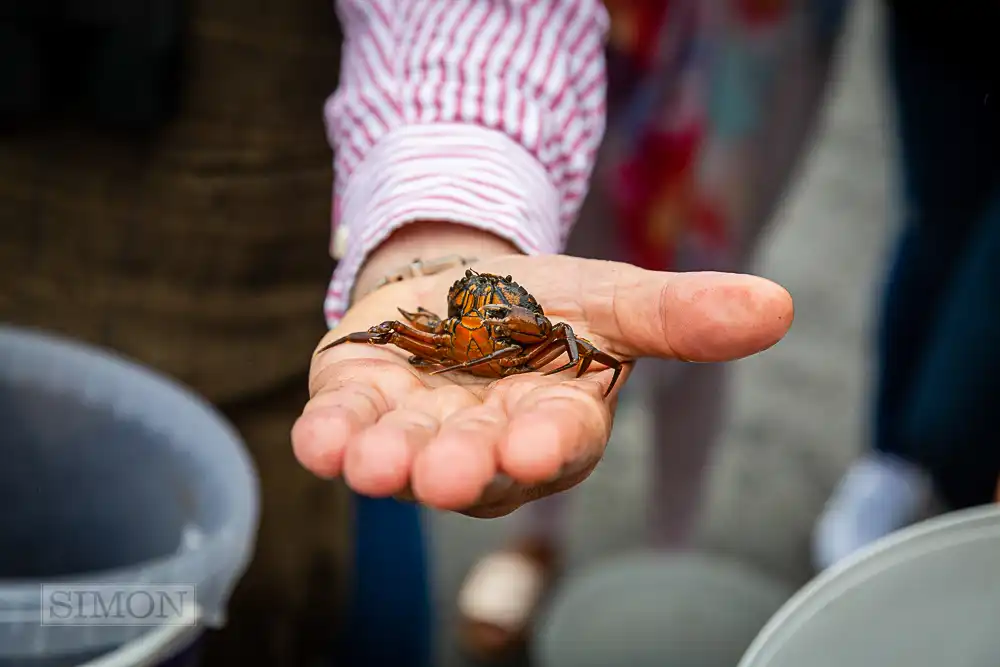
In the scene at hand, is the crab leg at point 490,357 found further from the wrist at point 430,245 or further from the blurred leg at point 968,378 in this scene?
the blurred leg at point 968,378

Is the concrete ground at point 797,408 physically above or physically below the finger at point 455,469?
below

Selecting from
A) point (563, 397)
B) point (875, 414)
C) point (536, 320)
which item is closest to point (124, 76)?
point (536, 320)

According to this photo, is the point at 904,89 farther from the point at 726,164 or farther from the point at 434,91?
the point at 434,91

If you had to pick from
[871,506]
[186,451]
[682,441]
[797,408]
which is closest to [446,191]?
[186,451]

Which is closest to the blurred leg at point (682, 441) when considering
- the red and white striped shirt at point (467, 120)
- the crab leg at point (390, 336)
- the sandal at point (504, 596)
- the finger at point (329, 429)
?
the sandal at point (504, 596)

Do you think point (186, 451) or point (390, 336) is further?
point (186, 451)

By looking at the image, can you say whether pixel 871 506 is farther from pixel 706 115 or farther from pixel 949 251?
pixel 706 115

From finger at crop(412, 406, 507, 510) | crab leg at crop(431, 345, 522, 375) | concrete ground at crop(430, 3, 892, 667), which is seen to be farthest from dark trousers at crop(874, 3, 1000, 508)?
finger at crop(412, 406, 507, 510)
